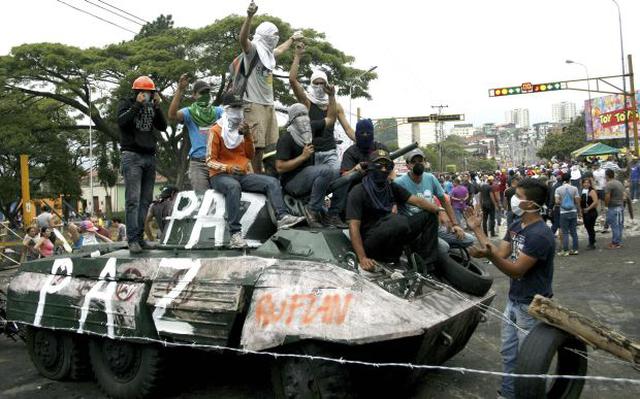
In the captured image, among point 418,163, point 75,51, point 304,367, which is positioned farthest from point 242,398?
point 75,51

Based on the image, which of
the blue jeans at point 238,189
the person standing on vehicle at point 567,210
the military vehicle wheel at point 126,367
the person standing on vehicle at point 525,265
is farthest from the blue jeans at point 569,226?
the military vehicle wheel at point 126,367

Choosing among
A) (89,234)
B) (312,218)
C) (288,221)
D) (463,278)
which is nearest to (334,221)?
(312,218)

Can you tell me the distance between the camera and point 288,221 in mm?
5996

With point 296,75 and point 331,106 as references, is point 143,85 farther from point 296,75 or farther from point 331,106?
point 331,106

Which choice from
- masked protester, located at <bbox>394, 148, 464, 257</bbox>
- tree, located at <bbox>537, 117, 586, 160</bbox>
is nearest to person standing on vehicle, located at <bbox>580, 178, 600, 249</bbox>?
masked protester, located at <bbox>394, 148, 464, 257</bbox>

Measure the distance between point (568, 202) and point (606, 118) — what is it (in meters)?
39.6

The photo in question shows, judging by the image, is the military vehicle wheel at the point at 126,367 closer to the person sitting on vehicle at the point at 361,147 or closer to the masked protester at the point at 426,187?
the person sitting on vehicle at the point at 361,147

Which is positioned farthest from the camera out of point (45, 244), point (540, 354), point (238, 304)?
point (45, 244)

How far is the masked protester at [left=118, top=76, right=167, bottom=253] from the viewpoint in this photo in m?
6.81

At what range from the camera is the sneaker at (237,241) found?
598 cm

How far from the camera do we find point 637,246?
14500mm

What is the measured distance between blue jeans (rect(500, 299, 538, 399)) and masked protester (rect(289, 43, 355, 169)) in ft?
9.52

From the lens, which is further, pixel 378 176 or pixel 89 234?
pixel 89 234

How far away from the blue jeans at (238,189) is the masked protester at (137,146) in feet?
3.39
